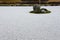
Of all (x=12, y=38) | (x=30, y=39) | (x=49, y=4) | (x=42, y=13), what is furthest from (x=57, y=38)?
(x=49, y=4)

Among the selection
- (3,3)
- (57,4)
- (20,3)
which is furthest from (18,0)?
(57,4)

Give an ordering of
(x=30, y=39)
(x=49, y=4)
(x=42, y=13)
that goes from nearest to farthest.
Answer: (x=30, y=39), (x=42, y=13), (x=49, y=4)

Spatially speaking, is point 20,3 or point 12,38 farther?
point 20,3

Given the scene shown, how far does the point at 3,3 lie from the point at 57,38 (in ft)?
8.89

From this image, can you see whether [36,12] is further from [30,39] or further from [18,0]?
[18,0]

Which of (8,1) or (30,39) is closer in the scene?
(30,39)

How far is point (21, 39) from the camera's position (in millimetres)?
958

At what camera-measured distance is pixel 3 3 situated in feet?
11.5

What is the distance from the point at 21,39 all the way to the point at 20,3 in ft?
8.64

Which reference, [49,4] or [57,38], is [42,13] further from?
[49,4]

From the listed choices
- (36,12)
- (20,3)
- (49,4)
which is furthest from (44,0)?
(36,12)

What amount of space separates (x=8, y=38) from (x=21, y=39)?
0.09 metres

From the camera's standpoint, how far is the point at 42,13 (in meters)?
2.07

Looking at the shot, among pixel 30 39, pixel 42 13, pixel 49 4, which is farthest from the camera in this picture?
pixel 49 4
